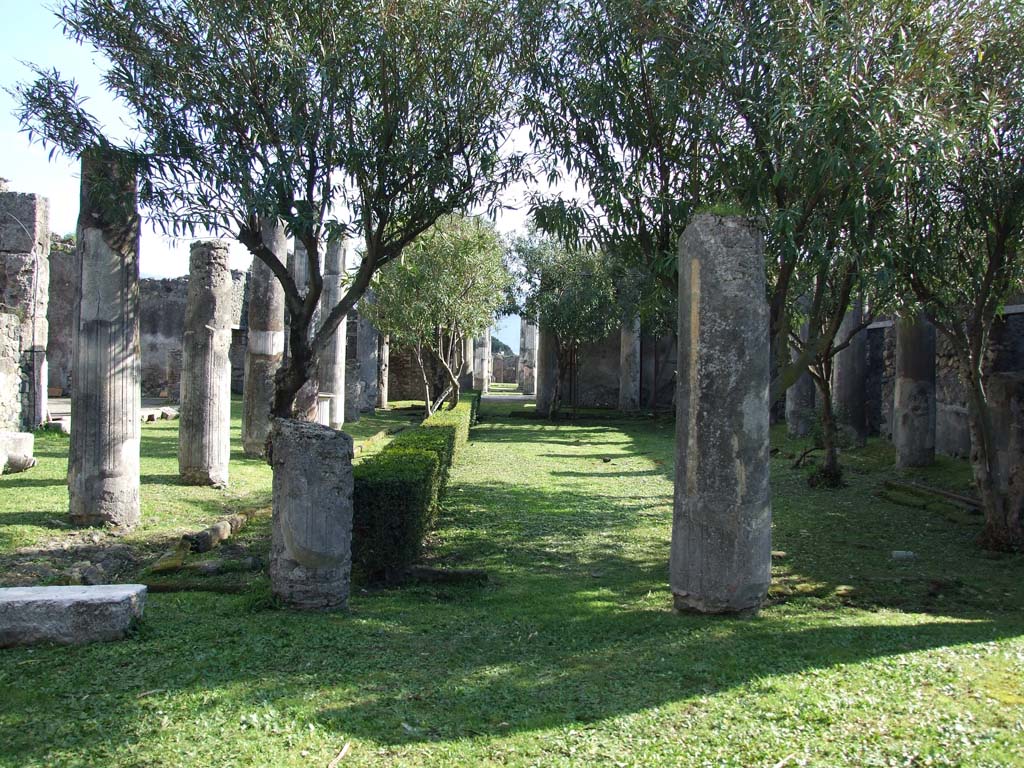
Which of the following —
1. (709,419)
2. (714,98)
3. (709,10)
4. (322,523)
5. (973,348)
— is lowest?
(322,523)

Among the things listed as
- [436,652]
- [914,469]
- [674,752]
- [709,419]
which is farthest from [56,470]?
[914,469]

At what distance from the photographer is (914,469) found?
14992mm

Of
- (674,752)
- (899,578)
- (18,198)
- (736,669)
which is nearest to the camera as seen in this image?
(674,752)

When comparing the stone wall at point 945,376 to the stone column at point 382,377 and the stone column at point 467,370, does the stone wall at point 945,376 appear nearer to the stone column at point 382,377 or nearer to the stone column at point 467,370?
the stone column at point 467,370

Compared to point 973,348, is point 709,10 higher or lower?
higher

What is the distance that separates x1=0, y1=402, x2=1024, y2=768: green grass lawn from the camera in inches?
160

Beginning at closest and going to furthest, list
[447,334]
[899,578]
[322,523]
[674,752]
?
[674,752]
[322,523]
[899,578]
[447,334]

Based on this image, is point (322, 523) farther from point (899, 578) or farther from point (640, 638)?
point (899, 578)

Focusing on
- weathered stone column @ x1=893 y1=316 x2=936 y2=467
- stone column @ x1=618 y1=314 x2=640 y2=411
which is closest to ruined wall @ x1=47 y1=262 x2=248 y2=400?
stone column @ x1=618 y1=314 x2=640 y2=411

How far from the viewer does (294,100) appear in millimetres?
8031

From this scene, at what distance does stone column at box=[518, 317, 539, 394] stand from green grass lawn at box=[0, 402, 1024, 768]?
133ft

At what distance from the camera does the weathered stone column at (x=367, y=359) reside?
26.5 meters

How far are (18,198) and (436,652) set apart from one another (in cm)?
1698

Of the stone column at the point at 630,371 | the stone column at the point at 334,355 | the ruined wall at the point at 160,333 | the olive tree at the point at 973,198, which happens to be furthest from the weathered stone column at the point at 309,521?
the stone column at the point at 630,371
